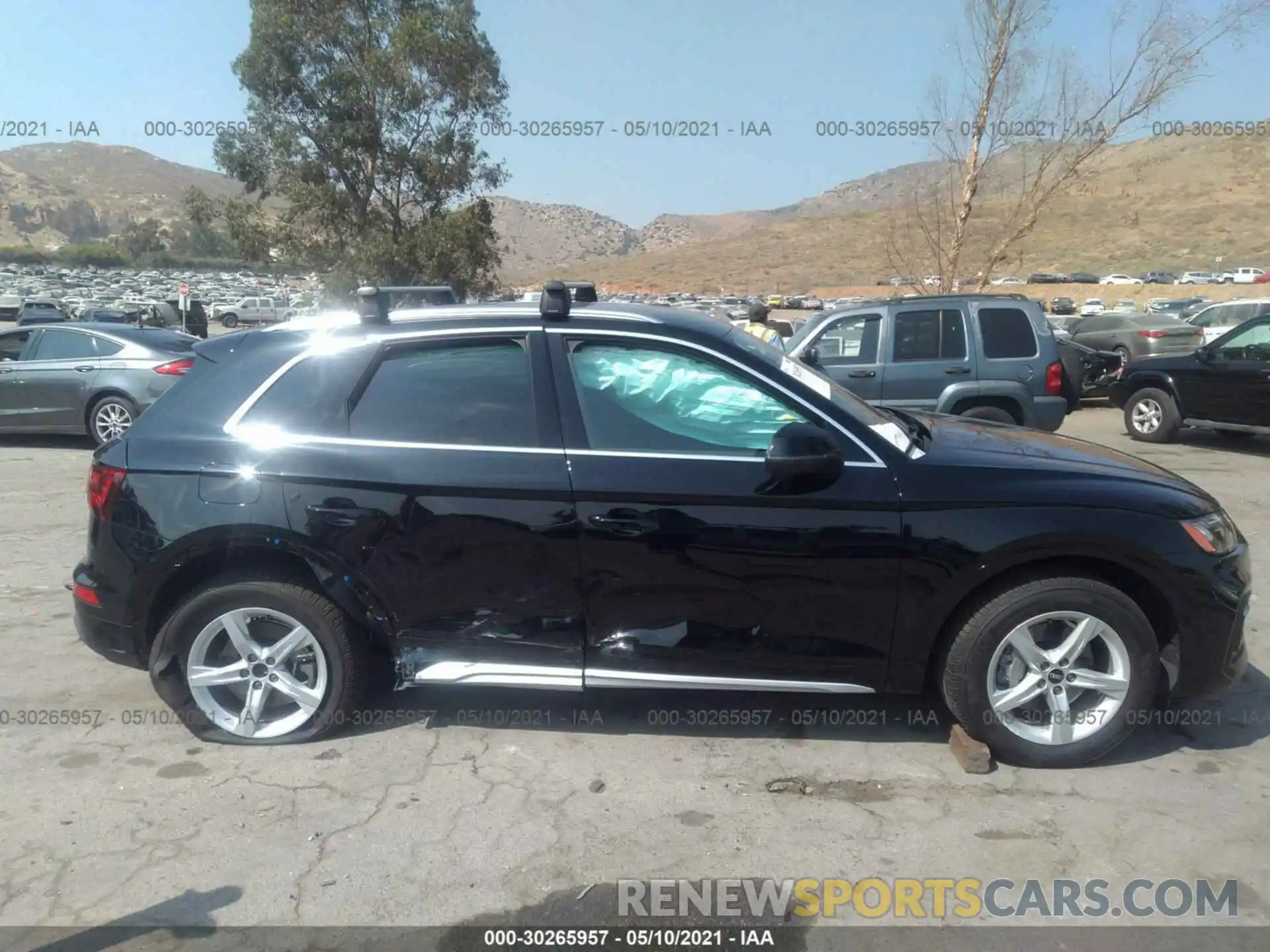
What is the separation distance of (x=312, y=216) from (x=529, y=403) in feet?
72.5

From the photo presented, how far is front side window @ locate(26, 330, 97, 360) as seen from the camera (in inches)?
454

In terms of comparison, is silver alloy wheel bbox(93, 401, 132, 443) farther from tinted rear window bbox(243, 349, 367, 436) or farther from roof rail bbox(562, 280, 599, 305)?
roof rail bbox(562, 280, 599, 305)

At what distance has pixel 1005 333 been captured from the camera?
988cm

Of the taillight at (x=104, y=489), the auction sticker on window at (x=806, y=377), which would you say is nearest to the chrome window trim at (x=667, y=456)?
the auction sticker on window at (x=806, y=377)

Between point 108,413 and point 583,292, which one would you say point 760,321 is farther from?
point 108,413

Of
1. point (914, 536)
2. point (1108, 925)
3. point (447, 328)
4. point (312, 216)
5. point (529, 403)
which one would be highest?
point (312, 216)

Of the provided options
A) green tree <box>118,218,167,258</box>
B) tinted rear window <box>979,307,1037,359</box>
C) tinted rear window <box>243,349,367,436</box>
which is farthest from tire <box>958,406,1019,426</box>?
green tree <box>118,218,167,258</box>

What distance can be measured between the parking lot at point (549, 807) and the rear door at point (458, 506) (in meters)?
0.45

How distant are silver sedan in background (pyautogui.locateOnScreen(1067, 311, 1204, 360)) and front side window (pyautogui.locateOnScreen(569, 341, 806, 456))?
15050 mm

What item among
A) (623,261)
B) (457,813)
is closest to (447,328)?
(457,813)

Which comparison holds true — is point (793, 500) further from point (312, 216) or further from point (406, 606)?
point (312, 216)

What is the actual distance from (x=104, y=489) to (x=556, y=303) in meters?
2.07

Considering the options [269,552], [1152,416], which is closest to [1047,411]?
[1152,416]

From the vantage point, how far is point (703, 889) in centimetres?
320
